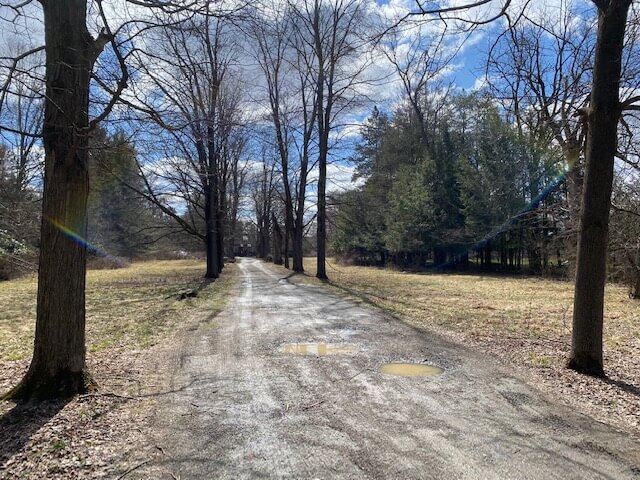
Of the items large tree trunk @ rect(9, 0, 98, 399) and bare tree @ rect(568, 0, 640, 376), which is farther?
bare tree @ rect(568, 0, 640, 376)

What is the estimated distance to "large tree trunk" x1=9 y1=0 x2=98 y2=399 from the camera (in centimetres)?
418

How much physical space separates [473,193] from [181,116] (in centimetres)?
2635

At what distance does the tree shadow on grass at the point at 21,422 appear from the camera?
3.26 metres

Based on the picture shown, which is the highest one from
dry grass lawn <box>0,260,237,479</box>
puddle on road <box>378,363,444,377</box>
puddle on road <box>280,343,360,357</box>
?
puddle on road <box>378,363,444,377</box>

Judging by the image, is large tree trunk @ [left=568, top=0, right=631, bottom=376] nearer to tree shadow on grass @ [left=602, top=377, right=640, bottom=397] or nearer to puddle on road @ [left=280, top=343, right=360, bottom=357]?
tree shadow on grass @ [left=602, top=377, right=640, bottom=397]

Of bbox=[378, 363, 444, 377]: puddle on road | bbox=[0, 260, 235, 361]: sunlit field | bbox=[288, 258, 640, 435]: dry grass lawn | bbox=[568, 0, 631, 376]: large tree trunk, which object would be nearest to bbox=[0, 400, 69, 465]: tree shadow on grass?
bbox=[0, 260, 235, 361]: sunlit field

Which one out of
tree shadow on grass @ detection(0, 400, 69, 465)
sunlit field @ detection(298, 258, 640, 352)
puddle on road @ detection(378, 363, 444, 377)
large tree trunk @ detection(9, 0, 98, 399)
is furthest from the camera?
sunlit field @ detection(298, 258, 640, 352)

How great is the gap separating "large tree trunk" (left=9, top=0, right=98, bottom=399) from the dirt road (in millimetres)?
1126

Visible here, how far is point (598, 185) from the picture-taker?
5.16 meters

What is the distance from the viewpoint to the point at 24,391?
418 cm

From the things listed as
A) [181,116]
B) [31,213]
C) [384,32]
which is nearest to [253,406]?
[181,116]

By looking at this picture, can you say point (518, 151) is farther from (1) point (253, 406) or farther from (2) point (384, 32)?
(1) point (253, 406)

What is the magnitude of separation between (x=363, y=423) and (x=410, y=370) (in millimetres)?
1848

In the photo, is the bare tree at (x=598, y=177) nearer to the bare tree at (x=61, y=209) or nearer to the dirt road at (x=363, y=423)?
the dirt road at (x=363, y=423)
